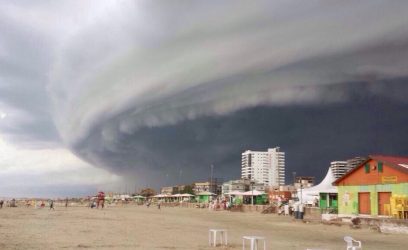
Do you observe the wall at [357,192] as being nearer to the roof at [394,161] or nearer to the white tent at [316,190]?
the roof at [394,161]

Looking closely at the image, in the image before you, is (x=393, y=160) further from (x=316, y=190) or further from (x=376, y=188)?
(x=316, y=190)

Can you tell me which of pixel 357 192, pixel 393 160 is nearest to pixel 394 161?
pixel 393 160

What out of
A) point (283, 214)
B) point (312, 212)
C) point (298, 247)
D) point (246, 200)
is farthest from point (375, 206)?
point (246, 200)

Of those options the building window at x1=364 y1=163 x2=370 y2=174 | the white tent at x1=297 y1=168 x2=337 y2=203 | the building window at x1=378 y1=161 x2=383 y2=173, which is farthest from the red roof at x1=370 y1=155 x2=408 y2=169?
the white tent at x1=297 y1=168 x2=337 y2=203

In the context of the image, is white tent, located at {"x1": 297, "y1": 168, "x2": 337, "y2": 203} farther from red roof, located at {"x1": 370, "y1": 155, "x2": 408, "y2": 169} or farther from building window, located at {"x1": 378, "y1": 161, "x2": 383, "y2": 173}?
building window, located at {"x1": 378, "y1": 161, "x2": 383, "y2": 173}

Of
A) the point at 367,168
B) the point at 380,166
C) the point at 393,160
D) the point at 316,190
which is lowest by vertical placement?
the point at 316,190

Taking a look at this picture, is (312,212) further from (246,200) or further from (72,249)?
(246,200)

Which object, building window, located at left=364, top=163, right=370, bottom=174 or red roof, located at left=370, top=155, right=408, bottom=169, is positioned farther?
building window, located at left=364, top=163, right=370, bottom=174

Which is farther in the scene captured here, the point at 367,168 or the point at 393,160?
the point at 367,168
